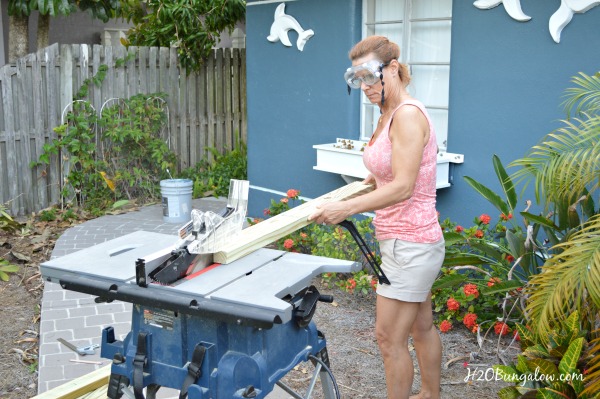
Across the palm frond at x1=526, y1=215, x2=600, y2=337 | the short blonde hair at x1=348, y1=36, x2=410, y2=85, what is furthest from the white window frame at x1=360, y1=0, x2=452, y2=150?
the short blonde hair at x1=348, y1=36, x2=410, y2=85

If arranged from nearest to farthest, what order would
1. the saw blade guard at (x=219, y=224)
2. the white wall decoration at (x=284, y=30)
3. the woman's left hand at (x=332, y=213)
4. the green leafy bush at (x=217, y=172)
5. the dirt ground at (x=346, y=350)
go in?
the saw blade guard at (x=219, y=224)
the woman's left hand at (x=332, y=213)
the dirt ground at (x=346, y=350)
the white wall decoration at (x=284, y=30)
the green leafy bush at (x=217, y=172)

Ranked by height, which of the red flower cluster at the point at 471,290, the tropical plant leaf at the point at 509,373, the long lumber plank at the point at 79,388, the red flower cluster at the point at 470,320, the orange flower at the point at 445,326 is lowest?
the orange flower at the point at 445,326

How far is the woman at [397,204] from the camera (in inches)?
136

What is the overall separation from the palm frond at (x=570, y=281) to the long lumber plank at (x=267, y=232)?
115cm

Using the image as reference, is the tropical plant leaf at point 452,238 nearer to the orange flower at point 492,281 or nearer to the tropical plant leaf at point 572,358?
the orange flower at point 492,281

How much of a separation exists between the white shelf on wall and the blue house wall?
0.38 ft

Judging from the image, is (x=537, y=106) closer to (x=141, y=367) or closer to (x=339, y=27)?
(x=339, y=27)

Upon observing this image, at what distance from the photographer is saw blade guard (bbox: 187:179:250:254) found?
301 cm

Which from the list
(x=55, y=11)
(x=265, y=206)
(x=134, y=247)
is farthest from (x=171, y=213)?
(x=134, y=247)

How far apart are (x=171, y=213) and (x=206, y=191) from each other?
157 centimetres

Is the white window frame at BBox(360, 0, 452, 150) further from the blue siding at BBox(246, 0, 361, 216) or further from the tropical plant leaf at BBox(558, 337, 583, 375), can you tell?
the tropical plant leaf at BBox(558, 337, 583, 375)

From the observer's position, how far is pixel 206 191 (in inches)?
419

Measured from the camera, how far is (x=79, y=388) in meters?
4.04

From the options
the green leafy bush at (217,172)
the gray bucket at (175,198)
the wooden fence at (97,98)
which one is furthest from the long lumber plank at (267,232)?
the green leafy bush at (217,172)
